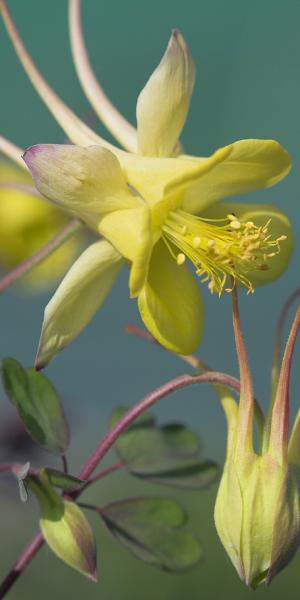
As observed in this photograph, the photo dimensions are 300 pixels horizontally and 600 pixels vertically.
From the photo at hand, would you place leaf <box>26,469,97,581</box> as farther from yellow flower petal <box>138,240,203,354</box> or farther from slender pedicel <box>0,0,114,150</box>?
slender pedicel <box>0,0,114,150</box>

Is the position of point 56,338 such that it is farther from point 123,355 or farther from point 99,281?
point 123,355

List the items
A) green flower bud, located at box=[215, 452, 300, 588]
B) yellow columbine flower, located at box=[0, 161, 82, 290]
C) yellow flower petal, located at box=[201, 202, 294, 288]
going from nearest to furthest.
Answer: green flower bud, located at box=[215, 452, 300, 588], yellow flower petal, located at box=[201, 202, 294, 288], yellow columbine flower, located at box=[0, 161, 82, 290]

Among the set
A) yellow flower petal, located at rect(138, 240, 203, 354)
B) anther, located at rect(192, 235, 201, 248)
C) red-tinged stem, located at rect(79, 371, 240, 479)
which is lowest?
red-tinged stem, located at rect(79, 371, 240, 479)

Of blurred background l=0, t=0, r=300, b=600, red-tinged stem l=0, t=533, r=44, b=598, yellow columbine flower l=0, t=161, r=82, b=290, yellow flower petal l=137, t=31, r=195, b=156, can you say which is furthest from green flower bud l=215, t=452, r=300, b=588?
blurred background l=0, t=0, r=300, b=600

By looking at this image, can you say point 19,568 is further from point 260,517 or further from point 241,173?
point 241,173

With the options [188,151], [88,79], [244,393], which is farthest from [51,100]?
[188,151]

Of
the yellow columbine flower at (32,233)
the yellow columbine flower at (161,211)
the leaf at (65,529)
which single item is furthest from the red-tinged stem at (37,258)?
the yellow columbine flower at (32,233)

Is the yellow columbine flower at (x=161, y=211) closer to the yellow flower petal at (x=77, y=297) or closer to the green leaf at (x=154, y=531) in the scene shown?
the yellow flower petal at (x=77, y=297)

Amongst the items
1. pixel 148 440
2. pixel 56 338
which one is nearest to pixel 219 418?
pixel 148 440
